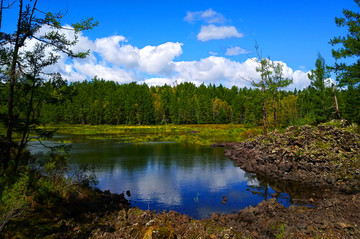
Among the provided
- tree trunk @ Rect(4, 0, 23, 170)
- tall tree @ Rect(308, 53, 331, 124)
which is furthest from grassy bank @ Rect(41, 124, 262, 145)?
tree trunk @ Rect(4, 0, 23, 170)

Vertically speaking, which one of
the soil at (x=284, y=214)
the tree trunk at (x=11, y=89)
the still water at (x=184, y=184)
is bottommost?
the still water at (x=184, y=184)

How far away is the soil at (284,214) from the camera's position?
869 centimetres

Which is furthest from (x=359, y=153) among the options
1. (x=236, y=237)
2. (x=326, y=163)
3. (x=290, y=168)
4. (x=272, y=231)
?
(x=236, y=237)

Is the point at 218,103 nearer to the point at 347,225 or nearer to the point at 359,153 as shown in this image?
the point at 359,153

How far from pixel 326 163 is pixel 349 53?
29.5ft

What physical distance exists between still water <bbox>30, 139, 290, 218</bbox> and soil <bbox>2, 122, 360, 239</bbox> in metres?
1.60

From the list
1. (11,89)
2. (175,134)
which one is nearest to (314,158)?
(11,89)

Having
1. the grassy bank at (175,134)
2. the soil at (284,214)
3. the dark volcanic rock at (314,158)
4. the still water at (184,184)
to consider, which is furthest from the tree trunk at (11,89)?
the grassy bank at (175,134)

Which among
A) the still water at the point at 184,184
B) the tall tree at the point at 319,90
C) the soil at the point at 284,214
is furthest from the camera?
the tall tree at the point at 319,90

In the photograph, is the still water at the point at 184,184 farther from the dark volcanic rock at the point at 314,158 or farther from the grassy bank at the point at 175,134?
the grassy bank at the point at 175,134

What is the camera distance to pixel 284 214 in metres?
11.1

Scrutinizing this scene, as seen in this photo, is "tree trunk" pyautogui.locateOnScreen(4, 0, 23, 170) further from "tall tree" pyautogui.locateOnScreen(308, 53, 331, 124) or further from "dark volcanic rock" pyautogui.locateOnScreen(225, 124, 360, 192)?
"tall tree" pyautogui.locateOnScreen(308, 53, 331, 124)

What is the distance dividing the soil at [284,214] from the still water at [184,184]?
1598 mm

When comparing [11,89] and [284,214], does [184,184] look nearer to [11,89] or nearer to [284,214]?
[284,214]
